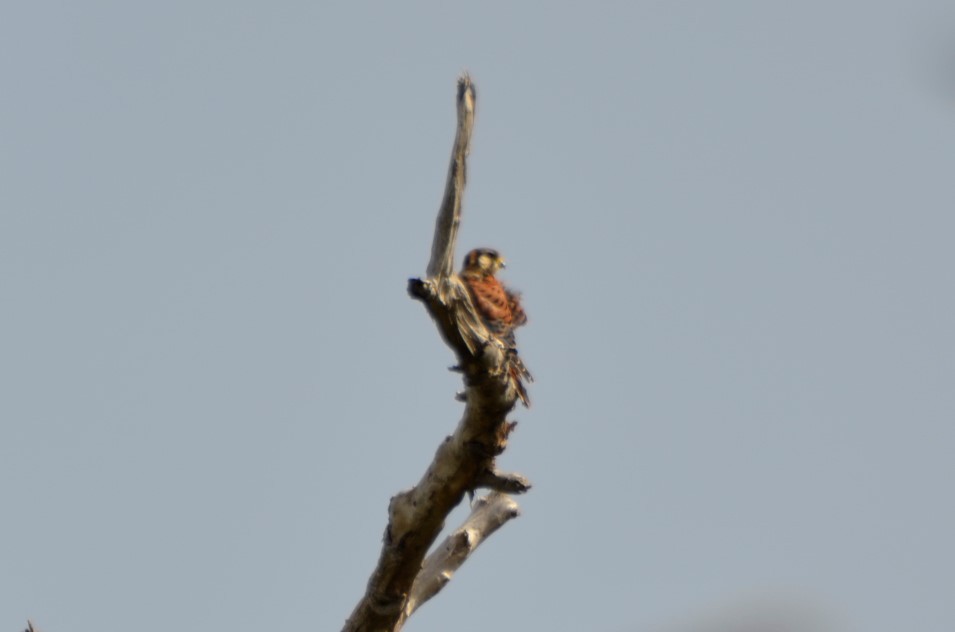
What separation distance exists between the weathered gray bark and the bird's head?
231cm

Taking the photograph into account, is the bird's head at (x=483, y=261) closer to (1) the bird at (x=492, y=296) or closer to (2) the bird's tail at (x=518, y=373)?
(1) the bird at (x=492, y=296)

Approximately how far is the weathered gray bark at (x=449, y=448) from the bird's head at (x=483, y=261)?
90.9 inches

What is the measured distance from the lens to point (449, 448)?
4.77 metres

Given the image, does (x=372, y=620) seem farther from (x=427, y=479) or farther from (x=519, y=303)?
(x=519, y=303)

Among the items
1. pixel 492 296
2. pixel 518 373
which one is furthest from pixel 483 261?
pixel 518 373

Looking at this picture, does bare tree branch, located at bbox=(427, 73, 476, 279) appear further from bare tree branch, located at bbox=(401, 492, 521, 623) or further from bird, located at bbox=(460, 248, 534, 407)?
bare tree branch, located at bbox=(401, 492, 521, 623)

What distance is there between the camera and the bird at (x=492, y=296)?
20.7 feet

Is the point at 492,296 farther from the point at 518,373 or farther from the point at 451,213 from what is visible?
the point at 451,213

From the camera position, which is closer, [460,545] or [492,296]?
[460,545]

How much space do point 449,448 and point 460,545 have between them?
720 millimetres

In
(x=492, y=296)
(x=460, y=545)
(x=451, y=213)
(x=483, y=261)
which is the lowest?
(x=460, y=545)

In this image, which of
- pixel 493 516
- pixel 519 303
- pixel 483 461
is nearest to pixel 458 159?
pixel 483 461

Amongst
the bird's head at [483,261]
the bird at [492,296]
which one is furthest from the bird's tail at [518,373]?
the bird's head at [483,261]

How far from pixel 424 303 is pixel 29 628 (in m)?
1.59
